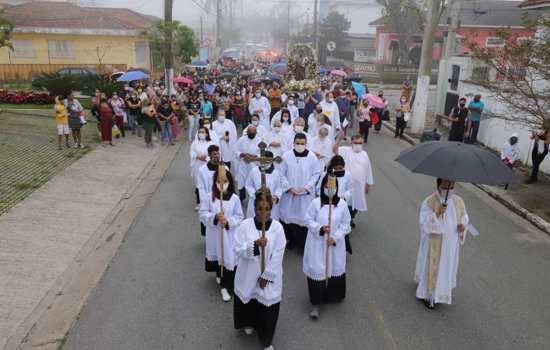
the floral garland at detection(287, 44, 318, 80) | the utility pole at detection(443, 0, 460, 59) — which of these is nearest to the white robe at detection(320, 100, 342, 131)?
the utility pole at detection(443, 0, 460, 59)

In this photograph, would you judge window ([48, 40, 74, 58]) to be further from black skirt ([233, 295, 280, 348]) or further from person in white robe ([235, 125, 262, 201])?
black skirt ([233, 295, 280, 348])

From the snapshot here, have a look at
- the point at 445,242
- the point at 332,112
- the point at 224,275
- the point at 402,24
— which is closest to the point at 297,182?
Answer: the point at 224,275

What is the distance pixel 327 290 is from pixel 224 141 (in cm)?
597

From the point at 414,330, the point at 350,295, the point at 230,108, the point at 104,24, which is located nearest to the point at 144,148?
the point at 230,108

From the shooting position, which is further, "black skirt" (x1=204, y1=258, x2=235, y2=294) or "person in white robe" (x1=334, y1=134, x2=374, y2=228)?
"person in white robe" (x1=334, y1=134, x2=374, y2=228)

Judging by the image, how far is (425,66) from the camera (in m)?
17.5

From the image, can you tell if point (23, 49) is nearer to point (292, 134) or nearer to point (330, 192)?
point (292, 134)

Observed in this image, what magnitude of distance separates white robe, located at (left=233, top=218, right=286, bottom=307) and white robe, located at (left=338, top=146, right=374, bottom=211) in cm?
368

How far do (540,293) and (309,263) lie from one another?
3.21 metres

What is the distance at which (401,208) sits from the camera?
967 centimetres

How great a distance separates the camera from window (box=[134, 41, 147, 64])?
32.2 metres

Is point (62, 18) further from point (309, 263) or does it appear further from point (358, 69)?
point (309, 263)

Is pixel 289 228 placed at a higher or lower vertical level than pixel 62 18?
lower

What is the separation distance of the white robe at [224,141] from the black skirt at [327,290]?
5.76 m
